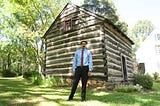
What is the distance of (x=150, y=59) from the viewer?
1443 inches

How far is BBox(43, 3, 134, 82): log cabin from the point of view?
15109 mm

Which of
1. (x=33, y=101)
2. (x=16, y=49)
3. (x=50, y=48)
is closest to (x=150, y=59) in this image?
(x=50, y=48)

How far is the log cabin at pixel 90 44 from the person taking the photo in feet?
49.6

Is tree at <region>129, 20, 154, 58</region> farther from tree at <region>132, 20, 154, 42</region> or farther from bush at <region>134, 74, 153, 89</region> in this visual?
bush at <region>134, 74, 153, 89</region>


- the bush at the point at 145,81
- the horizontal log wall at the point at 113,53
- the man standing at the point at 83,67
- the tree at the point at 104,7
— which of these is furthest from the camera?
the tree at the point at 104,7

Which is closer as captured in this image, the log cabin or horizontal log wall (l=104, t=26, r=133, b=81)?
the log cabin

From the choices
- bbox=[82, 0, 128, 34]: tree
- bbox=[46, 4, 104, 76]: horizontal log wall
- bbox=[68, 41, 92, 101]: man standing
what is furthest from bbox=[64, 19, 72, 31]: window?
bbox=[82, 0, 128, 34]: tree

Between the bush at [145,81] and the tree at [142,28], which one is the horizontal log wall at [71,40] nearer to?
the bush at [145,81]

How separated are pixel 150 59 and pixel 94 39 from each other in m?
23.5

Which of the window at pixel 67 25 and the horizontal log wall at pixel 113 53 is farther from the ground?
the window at pixel 67 25

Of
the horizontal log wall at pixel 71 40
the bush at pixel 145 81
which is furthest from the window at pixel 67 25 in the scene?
the bush at pixel 145 81

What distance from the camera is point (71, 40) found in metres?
17.4

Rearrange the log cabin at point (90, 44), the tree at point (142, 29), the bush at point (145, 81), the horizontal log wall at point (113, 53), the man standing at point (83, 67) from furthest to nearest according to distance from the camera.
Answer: the tree at point (142, 29), the bush at point (145, 81), the horizontal log wall at point (113, 53), the log cabin at point (90, 44), the man standing at point (83, 67)

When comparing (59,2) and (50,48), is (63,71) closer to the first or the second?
(50,48)
